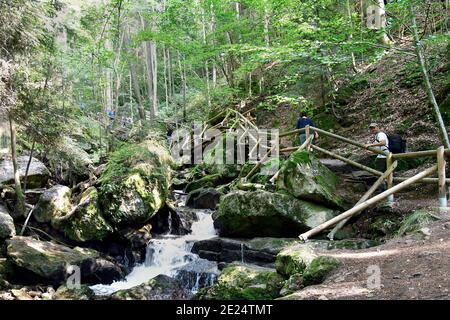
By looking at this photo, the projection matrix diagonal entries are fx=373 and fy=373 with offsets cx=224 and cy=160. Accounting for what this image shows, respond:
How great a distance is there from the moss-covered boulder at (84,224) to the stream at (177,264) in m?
1.38

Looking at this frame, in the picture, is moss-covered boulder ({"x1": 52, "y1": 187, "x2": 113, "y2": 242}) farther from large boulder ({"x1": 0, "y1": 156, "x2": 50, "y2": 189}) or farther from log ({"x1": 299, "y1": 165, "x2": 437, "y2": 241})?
log ({"x1": 299, "y1": 165, "x2": 437, "y2": 241})

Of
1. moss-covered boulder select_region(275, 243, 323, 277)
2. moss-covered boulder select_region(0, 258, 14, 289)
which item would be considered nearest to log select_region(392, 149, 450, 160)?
moss-covered boulder select_region(275, 243, 323, 277)

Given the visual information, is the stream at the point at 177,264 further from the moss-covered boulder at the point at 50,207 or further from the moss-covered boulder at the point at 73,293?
the moss-covered boulder at the point at 50,207

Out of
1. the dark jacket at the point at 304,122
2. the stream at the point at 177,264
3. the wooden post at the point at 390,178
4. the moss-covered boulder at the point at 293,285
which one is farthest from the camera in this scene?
the dark jacket at the point at 304,122

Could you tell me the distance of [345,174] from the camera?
1090 cm

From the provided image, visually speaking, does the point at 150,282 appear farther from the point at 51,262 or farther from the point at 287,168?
the point at 287,168

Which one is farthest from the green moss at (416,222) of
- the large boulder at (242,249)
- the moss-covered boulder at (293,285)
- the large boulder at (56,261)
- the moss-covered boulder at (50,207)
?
the moss-covered boulder at (50,207)

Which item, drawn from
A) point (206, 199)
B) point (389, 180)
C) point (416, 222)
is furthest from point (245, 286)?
point (206, 199)

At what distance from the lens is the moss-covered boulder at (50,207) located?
10.2 metres

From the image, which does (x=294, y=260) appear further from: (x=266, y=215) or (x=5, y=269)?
(x=5, y=269)

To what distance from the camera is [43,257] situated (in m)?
8.55
